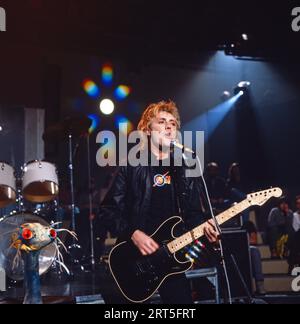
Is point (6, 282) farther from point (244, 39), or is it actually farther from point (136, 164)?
point (244, 39)

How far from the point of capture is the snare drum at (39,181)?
589cm

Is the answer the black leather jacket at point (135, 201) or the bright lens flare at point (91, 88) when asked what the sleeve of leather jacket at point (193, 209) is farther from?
the bright lens flare at point (91, 88)

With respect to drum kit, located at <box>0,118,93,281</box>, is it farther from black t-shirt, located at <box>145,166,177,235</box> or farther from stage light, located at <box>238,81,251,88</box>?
stage light, located at <box>238,81,251,88</box>

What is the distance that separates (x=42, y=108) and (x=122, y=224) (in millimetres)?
6238

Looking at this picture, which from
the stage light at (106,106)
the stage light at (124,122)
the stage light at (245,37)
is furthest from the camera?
the stage light at (124,122)

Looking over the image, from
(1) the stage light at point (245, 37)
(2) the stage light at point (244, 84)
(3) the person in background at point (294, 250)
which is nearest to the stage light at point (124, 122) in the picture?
(2) the stage light at point (244, 84)

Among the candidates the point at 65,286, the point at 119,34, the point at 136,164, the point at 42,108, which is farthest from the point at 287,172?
the point at 136,164

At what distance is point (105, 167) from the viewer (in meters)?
10.5

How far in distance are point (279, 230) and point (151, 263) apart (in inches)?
253

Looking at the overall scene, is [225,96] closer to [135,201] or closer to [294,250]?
[294,250]

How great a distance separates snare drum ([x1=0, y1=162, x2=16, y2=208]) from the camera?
5.73 meters

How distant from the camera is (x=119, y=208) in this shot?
324cm

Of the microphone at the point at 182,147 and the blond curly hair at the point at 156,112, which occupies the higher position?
the blond curly hair at the point at 156,112

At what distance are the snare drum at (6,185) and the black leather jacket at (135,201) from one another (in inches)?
112
